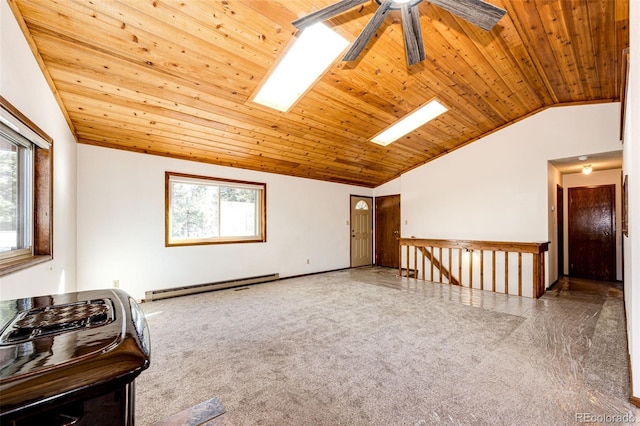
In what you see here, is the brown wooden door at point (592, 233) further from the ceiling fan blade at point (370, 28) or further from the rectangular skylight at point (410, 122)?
the ceiling fan blade at point (370, 28)

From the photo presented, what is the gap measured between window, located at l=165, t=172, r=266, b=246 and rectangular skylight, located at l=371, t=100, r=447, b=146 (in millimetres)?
2497

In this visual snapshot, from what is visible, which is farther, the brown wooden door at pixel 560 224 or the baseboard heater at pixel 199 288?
the brown wooden door at pixel 560 224

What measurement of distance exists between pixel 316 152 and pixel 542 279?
4.32m

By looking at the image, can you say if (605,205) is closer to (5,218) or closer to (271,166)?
(271,166)

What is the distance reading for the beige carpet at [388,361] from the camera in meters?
1.74

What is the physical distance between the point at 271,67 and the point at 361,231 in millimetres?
5198

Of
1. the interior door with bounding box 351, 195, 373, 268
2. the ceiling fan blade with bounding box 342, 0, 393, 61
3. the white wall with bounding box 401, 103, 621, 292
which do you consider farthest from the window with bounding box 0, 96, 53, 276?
the white wall with bounding box 401, 103, 621, 292

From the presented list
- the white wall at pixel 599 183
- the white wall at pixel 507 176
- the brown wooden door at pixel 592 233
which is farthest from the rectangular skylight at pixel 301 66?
the brown wooden door at pixel 592 233

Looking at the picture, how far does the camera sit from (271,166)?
17.5 feet

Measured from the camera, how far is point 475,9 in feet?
5.82

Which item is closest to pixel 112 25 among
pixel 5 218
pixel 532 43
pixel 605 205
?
pixel 5 218

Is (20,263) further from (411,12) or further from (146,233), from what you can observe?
(411,12)

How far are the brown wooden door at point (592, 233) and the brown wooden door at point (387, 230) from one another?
371cm

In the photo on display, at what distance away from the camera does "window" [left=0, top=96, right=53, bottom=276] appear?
194 centimetres
